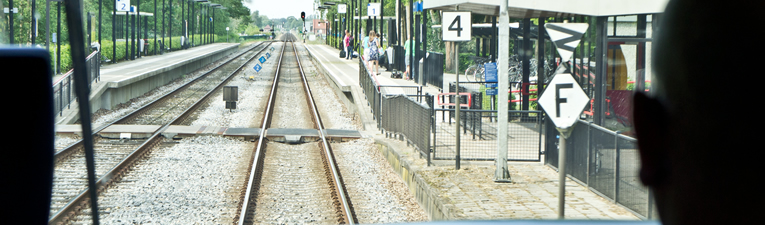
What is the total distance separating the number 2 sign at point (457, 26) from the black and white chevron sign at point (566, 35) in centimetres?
338

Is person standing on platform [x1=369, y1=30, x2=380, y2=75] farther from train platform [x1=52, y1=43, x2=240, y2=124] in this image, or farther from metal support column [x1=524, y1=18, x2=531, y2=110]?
metal support column [x1=524, y1=18, x2=531, y2=110]

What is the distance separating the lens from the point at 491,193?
845 centimetres

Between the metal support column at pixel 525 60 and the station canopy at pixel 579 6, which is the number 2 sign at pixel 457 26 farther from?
the metal support column at pixel 525 60

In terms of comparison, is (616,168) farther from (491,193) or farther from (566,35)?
(566,35)

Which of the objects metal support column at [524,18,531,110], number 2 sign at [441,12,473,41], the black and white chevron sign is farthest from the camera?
metal support column at [524,18,531,110]

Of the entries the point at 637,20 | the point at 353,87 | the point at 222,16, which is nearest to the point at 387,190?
the point at 637,20

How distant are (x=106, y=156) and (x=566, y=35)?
8.70 m

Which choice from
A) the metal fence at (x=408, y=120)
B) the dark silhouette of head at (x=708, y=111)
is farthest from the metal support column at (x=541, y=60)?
the dark silhouette of head at (x=708, y=111)

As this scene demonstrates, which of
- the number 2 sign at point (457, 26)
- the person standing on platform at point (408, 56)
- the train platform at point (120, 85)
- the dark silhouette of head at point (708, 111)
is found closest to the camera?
the dark silhouette of head at point (708, 111)

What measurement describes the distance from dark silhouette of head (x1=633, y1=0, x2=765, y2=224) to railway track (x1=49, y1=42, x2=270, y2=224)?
2.20m

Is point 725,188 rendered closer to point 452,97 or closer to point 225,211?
point 225,211

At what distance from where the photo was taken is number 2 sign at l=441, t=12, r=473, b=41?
10.4 m

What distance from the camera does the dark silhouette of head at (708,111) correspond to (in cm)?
71

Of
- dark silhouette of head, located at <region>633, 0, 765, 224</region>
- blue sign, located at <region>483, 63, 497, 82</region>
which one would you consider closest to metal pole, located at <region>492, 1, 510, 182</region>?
blue sign, located at <region>483, 63, 497, 82</region>
